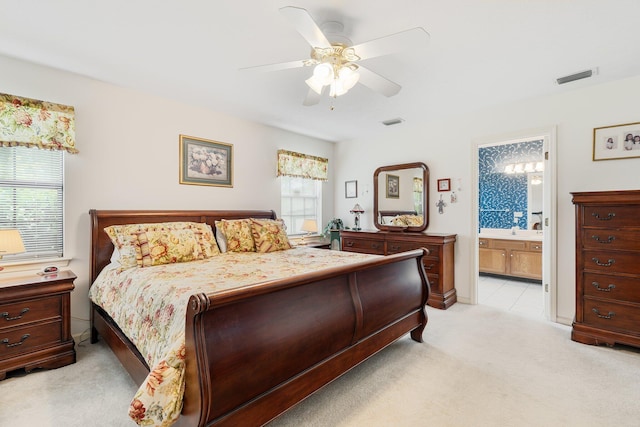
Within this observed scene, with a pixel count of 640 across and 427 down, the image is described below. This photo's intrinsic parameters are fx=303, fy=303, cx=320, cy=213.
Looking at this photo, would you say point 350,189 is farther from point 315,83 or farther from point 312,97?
point 315,83

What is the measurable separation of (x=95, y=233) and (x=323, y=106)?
8.83ft

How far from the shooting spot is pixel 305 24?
5.23 feet

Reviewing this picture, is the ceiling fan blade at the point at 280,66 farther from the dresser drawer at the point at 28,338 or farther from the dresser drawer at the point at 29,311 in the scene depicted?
the dresser drawer at the point at 28,338

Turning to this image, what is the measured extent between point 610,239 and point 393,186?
8.41ft

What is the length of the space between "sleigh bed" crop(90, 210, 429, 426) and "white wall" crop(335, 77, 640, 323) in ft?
5.77

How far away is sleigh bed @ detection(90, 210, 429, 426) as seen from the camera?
130 cm

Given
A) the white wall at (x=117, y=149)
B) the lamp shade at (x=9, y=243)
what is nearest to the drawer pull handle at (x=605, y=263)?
the white wall at (x=117, y=149)

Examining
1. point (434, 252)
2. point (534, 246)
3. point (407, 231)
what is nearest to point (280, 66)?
point (434, 252)

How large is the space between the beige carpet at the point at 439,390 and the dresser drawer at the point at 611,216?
109 cm

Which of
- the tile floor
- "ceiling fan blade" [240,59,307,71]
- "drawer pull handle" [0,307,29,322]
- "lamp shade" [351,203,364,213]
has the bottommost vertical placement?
the tile floor

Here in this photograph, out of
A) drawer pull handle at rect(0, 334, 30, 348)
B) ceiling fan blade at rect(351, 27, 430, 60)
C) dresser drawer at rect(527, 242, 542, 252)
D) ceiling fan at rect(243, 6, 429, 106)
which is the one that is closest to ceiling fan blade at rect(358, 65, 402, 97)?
ceiling fan at rect(243, 6, 429, 106)

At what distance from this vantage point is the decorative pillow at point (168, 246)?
2576 millimetres

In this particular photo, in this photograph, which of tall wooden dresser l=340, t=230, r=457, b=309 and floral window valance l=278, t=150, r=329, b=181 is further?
floral window valance l=278, t=150, r=329, b=181

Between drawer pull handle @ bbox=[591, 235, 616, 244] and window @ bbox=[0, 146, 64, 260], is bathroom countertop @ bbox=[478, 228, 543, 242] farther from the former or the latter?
window @ bbox=[0, 146, 64, 260]
